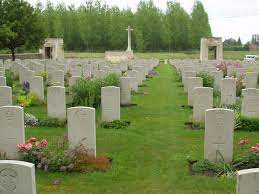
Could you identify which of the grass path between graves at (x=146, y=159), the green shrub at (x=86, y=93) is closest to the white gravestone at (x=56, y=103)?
the grass path between graves at (x=146, y=159)

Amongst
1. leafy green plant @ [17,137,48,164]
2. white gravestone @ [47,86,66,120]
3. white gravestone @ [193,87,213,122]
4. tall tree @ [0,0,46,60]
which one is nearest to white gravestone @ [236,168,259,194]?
leafy green plant @ [17,137,48,164]

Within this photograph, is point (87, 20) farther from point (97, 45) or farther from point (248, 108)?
point (248, 108)

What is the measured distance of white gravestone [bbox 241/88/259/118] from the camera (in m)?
11.3

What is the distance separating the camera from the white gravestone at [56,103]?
11461mm

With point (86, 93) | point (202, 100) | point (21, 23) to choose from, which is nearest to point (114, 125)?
point (202, 100)

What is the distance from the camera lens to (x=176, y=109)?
14.2 m

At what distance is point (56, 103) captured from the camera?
38.0 feet

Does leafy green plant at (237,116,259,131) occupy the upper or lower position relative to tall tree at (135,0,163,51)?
lower

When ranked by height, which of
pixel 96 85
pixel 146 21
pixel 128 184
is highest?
pixel 146 21

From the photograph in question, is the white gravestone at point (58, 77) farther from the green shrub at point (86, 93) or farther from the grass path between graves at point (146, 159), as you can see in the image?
the grass path between graves at point (146, 159)

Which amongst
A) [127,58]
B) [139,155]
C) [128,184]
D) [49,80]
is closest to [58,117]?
[139,155]

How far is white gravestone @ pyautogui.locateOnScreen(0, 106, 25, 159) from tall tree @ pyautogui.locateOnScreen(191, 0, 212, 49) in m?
62.3

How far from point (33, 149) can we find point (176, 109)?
7.14 meters

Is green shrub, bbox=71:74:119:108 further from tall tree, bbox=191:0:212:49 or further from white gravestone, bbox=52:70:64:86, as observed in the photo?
tall tree, bbox=191:0:212:49
